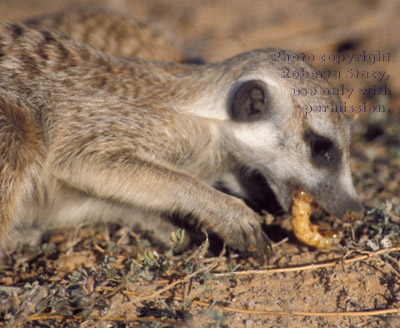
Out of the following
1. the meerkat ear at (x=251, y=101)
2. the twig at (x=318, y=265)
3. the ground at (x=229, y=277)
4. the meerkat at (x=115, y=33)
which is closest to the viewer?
the ground at (x=229, y=277)

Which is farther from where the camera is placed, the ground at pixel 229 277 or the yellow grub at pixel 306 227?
the yellow grub at pixel 306 227

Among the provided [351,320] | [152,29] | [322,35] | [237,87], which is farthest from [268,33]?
[351,320]

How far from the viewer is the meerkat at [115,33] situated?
3.42 meters

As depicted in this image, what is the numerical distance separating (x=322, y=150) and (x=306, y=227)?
363 mm

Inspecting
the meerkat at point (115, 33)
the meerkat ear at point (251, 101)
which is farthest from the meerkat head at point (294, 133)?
the meerkat at point (115, 33)

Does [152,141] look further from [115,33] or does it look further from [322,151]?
[115,33]

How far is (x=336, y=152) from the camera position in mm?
2188

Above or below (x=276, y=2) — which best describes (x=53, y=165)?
below

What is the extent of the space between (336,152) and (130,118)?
98 cm


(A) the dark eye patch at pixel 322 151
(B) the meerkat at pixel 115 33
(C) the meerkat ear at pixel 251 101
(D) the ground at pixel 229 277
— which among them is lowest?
(D) the ground at pixel 229 277

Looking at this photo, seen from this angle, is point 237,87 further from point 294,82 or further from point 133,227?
point 133,227

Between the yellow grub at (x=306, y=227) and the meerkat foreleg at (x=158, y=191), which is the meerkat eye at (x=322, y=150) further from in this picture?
the meerkat foreleg at (x=158, y=191)

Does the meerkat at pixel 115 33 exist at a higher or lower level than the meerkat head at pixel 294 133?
lower

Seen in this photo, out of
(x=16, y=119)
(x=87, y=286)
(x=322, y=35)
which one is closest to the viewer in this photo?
(x=87, y=286)
